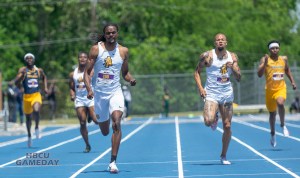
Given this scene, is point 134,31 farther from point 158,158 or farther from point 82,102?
point 158,158

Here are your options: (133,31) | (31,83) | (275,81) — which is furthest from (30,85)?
(133,31)

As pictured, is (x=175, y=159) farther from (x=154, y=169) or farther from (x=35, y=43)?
(x=35, y=43)

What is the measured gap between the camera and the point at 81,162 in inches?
703

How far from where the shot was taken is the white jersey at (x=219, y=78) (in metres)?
16.6

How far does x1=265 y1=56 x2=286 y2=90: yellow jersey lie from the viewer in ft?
68.5

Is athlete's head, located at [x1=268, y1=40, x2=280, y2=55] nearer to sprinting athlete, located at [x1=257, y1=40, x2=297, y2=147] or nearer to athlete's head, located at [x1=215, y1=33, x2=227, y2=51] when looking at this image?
sprinting athlete, located at [x1=257, y1=40, x2=297, y2=147]

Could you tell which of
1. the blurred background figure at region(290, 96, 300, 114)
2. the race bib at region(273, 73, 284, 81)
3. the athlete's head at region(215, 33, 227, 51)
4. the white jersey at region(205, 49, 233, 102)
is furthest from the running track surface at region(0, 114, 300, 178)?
the blurred background figure at region(290, 96, 300, 114)

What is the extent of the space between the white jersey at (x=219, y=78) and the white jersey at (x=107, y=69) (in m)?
1.98

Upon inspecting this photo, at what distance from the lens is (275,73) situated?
21.0 m

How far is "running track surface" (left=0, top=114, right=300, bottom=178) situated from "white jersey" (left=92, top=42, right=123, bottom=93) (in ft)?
4.45

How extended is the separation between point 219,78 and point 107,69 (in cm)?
230

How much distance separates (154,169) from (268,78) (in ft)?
19.8

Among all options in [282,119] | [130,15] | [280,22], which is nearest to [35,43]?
[130,15]

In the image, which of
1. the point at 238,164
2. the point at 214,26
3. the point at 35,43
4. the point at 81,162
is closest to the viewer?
the point at 238,164
